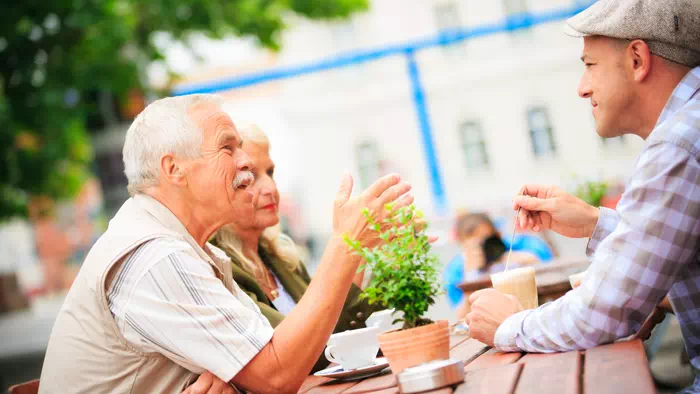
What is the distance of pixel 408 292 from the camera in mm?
1815

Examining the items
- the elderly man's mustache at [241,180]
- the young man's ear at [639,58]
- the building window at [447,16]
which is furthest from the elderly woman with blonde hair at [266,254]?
the building window at [447,16]

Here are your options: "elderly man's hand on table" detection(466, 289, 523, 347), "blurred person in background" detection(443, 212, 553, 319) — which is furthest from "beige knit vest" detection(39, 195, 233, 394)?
"blurred person in background" detection(443, 212, 553, 319)

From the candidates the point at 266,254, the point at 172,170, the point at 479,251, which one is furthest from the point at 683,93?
the point at 479,251

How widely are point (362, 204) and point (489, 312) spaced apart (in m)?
0.41

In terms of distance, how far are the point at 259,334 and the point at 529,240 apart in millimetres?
3821

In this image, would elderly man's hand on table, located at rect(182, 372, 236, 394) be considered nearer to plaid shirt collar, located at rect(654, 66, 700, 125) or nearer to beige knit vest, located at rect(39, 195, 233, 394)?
beige knit vest, located at rect(39, 195, 233, 394)

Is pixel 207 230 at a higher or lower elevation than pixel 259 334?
higher

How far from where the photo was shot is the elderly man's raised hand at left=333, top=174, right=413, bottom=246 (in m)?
2.15

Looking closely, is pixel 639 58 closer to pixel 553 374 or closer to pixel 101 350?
pixel 553 374

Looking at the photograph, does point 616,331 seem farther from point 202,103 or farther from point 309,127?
point 309,127

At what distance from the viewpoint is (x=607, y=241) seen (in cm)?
180

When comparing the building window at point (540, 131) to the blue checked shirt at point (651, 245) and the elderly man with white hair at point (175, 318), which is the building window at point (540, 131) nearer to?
the elderly man with white hair at point (175, 318)

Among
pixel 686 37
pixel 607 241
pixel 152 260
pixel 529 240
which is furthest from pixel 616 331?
pixel 529 240

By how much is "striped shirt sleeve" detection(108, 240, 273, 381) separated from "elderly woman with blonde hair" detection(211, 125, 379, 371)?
81 cm
